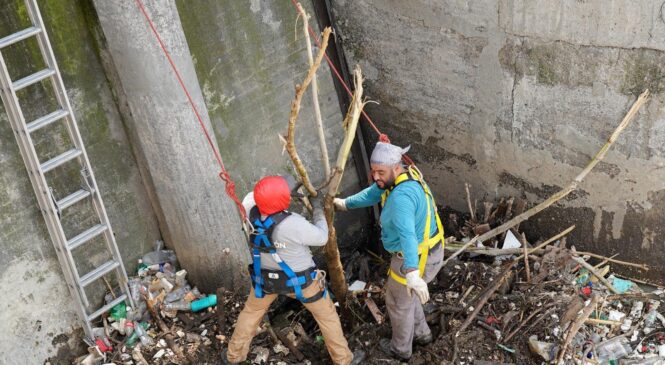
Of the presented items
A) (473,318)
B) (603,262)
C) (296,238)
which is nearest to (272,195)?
(296,238)

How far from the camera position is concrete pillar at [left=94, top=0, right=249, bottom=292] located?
5.80m

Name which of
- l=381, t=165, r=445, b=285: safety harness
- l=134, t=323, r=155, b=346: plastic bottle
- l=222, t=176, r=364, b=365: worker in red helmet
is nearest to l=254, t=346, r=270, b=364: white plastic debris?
l=222, t=176, r=364, b=365: worker in red helmet

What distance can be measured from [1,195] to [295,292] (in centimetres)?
236

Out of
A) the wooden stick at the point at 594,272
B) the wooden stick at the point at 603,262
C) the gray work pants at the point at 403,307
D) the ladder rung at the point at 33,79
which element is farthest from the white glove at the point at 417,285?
the ladder rung at the point at 33,79

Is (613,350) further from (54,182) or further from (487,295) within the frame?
(54,182)

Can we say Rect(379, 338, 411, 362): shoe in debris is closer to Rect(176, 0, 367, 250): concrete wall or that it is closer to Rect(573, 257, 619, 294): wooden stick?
Rect(573, 257, 619, 294): wooden stick

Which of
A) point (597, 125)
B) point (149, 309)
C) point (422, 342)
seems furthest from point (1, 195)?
point (597, 125)

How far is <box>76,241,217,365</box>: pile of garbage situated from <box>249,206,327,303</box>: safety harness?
1.10 metres

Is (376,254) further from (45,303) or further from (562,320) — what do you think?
(45,303)

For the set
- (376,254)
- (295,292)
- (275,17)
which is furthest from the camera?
(376,254)

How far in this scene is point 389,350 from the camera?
616 centimetres

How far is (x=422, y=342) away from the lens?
20.5 ft

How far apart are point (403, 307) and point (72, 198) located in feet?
8.97

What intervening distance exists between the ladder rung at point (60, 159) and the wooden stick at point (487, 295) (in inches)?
131
